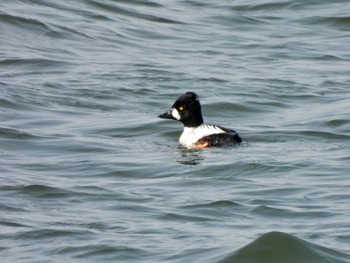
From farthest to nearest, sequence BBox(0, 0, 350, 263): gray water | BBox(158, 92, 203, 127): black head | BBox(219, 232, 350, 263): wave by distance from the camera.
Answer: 1. BBox(158, 92, 203, 127): black head
2. BBox(0, 0, 350, 263): gray water
3. BBox(219, 232, 350, 263): wave

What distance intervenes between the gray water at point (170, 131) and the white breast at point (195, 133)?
240mm

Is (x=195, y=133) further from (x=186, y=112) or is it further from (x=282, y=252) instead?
(x=282, y=252)

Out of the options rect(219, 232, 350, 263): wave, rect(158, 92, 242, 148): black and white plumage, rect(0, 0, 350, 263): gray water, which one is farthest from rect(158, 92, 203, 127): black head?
rect(219, 232, 350, 263): wave

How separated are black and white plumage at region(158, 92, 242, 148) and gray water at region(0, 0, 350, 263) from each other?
0.19 metres

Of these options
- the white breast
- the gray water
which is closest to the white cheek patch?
the white breast

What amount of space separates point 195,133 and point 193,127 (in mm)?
182

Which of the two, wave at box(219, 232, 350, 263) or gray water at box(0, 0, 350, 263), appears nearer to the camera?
wave at box(219, 232, 350, 263)

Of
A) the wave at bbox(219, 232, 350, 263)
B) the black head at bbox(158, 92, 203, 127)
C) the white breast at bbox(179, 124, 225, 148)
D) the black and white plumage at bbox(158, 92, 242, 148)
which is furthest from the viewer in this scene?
the black head at bbox(158, 92, 203, 127)

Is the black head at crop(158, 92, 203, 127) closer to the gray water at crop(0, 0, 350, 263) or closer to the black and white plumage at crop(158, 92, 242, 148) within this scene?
the black and white plumage at crop(158, 92, 242, 148)

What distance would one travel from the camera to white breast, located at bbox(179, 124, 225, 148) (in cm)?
1544

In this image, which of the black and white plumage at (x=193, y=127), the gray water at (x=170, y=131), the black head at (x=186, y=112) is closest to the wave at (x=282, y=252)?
the gray water at (x=170, y=131)

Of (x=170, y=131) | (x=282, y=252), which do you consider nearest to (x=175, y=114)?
(x=170, y=131)

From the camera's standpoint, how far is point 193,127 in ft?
51.9

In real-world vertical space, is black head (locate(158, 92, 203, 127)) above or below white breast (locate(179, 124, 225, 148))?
above
